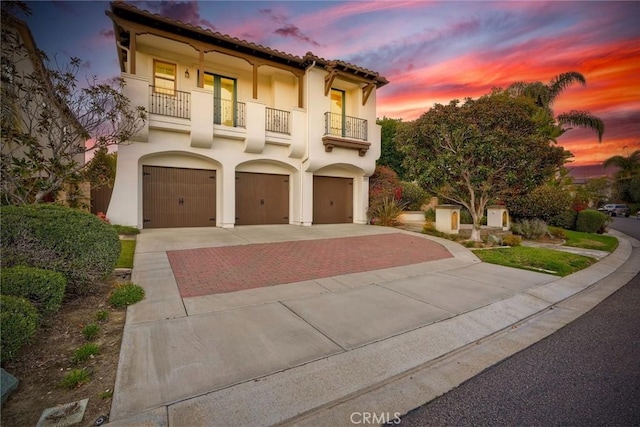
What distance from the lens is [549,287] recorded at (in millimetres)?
5750

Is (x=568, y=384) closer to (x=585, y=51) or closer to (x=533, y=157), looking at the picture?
(x=533, y=157)

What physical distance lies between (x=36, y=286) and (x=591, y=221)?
2186 centimetres

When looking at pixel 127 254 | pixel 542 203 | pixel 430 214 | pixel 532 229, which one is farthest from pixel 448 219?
pixel 127 254

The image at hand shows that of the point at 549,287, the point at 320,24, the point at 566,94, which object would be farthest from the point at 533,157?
the point at 566,94

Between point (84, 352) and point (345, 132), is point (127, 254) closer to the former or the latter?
point (84, 352)

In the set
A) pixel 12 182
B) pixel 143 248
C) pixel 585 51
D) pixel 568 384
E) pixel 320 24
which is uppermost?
pixel 320 24

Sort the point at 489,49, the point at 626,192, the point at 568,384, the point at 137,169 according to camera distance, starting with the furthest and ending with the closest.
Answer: the point at 626,192 < the point at 489,49 < the point at 137,169 < the point at 568,384

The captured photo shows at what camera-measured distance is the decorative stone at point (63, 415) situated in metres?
2.09

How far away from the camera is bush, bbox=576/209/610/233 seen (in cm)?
1533

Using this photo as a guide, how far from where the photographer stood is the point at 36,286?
3.34m

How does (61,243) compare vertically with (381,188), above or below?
below

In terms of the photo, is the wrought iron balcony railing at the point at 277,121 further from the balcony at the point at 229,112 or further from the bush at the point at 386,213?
the bush at the point at 386,213

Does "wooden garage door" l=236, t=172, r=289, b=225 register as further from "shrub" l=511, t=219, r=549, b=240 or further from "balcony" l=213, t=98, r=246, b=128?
"shrub" l=511, t=219, r=549, b=240

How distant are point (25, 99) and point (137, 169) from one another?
425 cm
